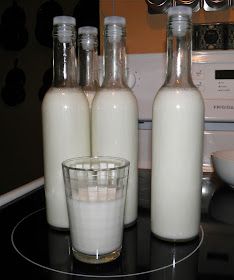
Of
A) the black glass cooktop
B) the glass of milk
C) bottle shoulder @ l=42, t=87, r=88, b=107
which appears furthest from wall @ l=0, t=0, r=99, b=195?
the glass of milk

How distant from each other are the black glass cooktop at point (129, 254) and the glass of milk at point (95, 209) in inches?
0.8

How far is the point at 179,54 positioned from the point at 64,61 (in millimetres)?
188

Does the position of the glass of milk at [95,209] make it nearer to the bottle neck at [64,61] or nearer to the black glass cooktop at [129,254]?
the black glass cooktop at [129,254]

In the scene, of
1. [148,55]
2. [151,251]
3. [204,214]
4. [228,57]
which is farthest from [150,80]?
[151,251]

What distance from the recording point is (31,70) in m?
1.13

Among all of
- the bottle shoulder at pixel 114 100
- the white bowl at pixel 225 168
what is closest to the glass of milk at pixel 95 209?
the bottle shoulder at pixel 114 100

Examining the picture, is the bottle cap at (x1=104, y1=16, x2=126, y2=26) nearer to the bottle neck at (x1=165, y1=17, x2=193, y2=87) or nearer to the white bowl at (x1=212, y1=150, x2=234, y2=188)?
the bottle neck at (x1=165, y1=17, x2=193, y2=87)

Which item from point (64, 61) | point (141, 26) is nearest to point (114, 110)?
point (64, 61)

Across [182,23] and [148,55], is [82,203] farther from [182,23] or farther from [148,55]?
[148,55]

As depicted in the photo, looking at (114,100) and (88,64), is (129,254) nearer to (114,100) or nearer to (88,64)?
(114,100)

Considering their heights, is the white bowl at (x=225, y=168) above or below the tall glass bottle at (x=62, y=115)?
below

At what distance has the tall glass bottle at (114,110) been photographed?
58 centimetres

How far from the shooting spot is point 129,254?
21.5 inches

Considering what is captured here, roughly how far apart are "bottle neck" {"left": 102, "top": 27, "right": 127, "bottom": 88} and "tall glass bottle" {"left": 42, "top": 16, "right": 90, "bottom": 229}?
0.18 ft
